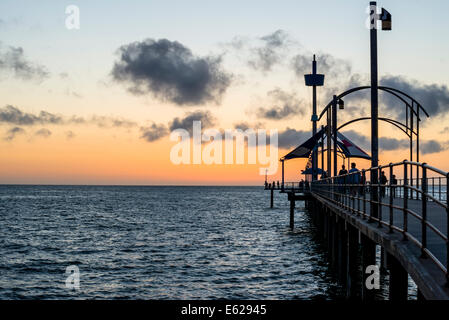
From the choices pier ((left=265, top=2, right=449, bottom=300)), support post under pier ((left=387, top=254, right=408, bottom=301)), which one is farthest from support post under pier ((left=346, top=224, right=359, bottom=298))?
support post under pier ((left=387, top=254, right=408, bottom=301))

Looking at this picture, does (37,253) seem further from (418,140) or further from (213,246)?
(418,140)

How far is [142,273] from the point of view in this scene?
22875 mm

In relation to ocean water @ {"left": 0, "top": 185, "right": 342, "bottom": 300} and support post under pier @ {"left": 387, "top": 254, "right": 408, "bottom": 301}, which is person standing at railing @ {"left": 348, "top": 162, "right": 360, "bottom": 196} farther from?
support post under pier @ {"left": 387, "top": 254, "right": 408, "bottom": 301}

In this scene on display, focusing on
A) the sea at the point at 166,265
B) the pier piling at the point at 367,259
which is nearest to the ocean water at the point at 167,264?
the sea at the point at 166,265

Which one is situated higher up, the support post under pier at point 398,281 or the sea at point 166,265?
the support post under pier at point 398,281

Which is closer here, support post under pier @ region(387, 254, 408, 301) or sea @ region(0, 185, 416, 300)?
support post under pier @ region(387, 254, 408, 301)

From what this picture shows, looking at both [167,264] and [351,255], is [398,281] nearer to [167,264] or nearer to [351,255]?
[351,255]

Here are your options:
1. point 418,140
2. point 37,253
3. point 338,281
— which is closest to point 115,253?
point 37,253

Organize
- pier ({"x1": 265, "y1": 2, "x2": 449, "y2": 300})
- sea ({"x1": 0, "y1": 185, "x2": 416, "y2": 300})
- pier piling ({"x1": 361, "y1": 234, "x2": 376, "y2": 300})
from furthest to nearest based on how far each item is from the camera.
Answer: sea ({"x1": 0, "y1": 185, "x2": 416, "y2": 300}), pier piling ({"x1": 361, "y1": 234, "x2": 376, "y2": 300}), pier ({"x1": 265, "y1": 2, "x2": 449, "y2": 300})

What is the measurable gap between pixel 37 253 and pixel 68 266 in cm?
549

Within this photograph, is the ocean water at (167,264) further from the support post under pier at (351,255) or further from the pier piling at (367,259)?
the pier piling at (367,259)

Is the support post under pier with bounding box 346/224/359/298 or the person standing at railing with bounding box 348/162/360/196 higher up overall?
the person standing at railing with bounding box 348/162/360/196

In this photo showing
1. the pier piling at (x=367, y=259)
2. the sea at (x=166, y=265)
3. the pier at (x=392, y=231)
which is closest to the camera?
the pier at (x=392, y=231)

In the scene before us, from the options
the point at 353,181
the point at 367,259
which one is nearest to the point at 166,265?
the point at 353,181
